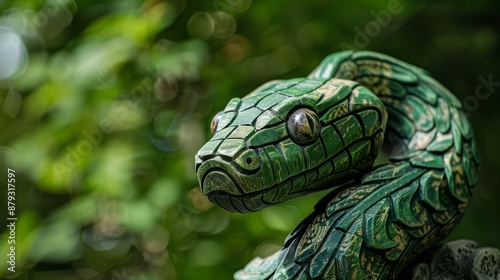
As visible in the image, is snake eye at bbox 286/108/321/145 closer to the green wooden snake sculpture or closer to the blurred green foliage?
the green wooden snake sculpture

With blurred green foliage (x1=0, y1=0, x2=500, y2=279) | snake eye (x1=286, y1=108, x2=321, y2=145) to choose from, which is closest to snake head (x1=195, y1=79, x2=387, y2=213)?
snake eye (x1=286, y1=108, x2=321, y2=145)

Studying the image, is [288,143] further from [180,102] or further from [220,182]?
[180,102]

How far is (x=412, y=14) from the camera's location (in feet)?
4.65

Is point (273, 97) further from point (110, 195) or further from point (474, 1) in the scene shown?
point (474, 1)

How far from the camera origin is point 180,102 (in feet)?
4.92

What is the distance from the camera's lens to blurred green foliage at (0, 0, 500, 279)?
1341 mm

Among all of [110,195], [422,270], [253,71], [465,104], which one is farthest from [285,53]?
[422,270]

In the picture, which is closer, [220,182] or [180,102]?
[220,182]

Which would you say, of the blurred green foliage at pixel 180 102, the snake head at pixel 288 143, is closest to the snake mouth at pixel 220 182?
the snake head at pixel 288 143

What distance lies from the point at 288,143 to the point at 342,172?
102mm

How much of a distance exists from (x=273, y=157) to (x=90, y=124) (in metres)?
0.92

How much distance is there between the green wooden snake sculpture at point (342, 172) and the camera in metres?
0.59

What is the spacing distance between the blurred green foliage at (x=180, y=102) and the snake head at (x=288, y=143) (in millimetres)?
677

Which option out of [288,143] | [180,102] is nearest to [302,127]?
[288,143]
